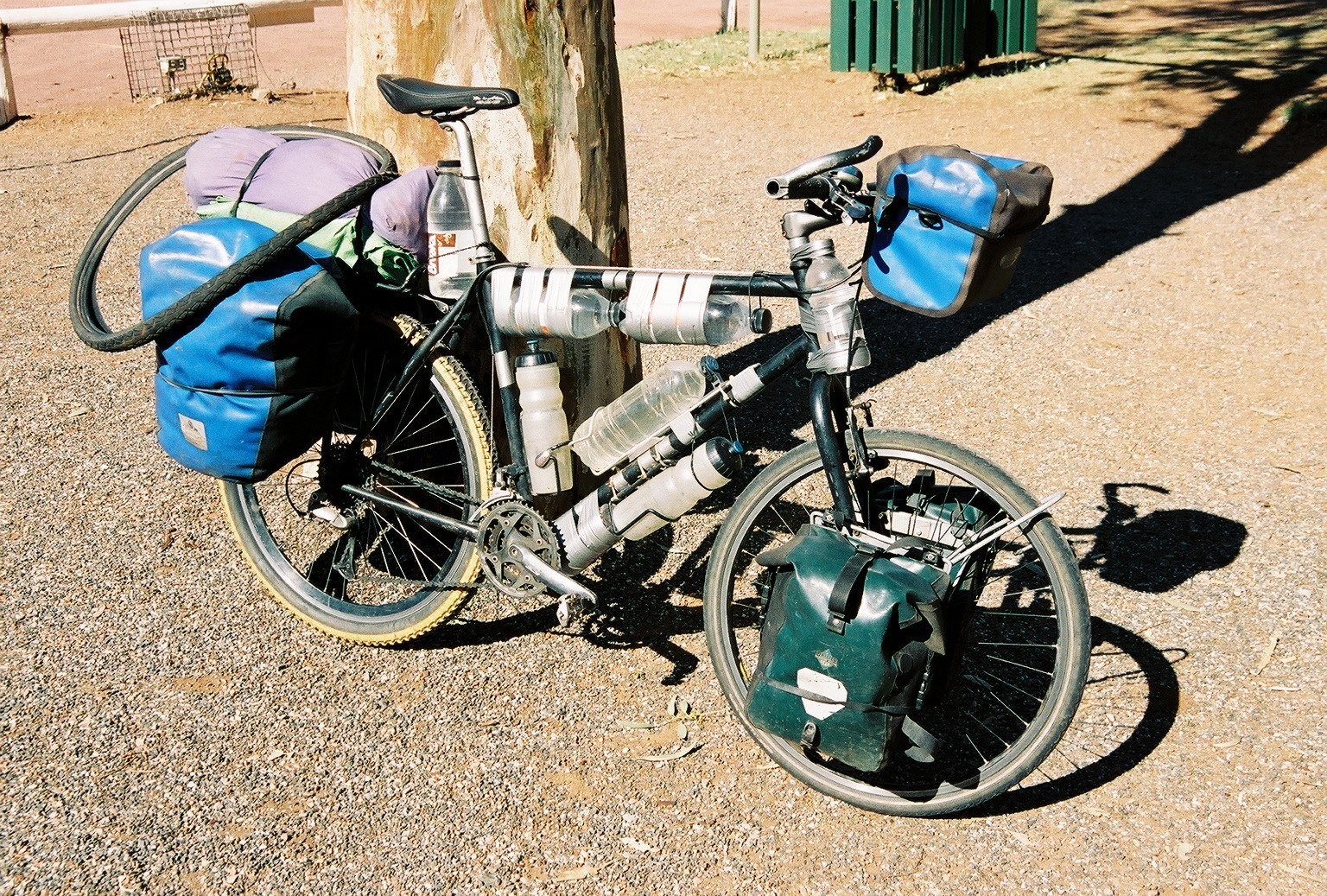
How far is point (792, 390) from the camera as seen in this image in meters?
5.48

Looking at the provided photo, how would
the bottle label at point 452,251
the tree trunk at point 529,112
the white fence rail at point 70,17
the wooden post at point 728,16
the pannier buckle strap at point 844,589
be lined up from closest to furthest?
the pannier buckle strap at point 844,589 < the bottle label at point 452,251 < the tree trunk at point 529,112 < the white fence rail at point 70,17 < the wooden post at point 728,16

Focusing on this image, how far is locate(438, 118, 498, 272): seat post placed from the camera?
11.1 ft

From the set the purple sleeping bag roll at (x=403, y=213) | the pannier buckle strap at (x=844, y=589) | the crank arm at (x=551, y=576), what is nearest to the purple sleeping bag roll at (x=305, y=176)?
the purple sleeping bag roll at (x=403, y=213)

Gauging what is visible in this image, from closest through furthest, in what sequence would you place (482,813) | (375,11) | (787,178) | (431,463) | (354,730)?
(787,178)
(482,813)
(354,730)
(375,11)
(431,463)

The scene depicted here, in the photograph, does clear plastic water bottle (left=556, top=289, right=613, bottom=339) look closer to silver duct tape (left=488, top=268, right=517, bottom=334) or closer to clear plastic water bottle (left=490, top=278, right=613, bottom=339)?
clear plastic water bottle (left=490, top=278, right=613, bottom=339)

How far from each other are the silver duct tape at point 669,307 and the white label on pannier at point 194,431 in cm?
116

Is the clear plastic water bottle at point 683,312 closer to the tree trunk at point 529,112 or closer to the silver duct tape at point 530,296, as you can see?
the silver duct tape at point 530,296

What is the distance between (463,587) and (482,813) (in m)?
0.71

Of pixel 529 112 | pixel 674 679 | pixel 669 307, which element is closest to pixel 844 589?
pixel 669 307

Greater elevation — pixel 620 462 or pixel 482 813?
pixel 620 462

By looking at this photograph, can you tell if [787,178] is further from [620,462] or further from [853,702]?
[853,702]

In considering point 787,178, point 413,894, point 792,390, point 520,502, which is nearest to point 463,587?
point 520,502

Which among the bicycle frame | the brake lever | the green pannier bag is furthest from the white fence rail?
the green pannier bag

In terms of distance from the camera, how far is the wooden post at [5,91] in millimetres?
9930
